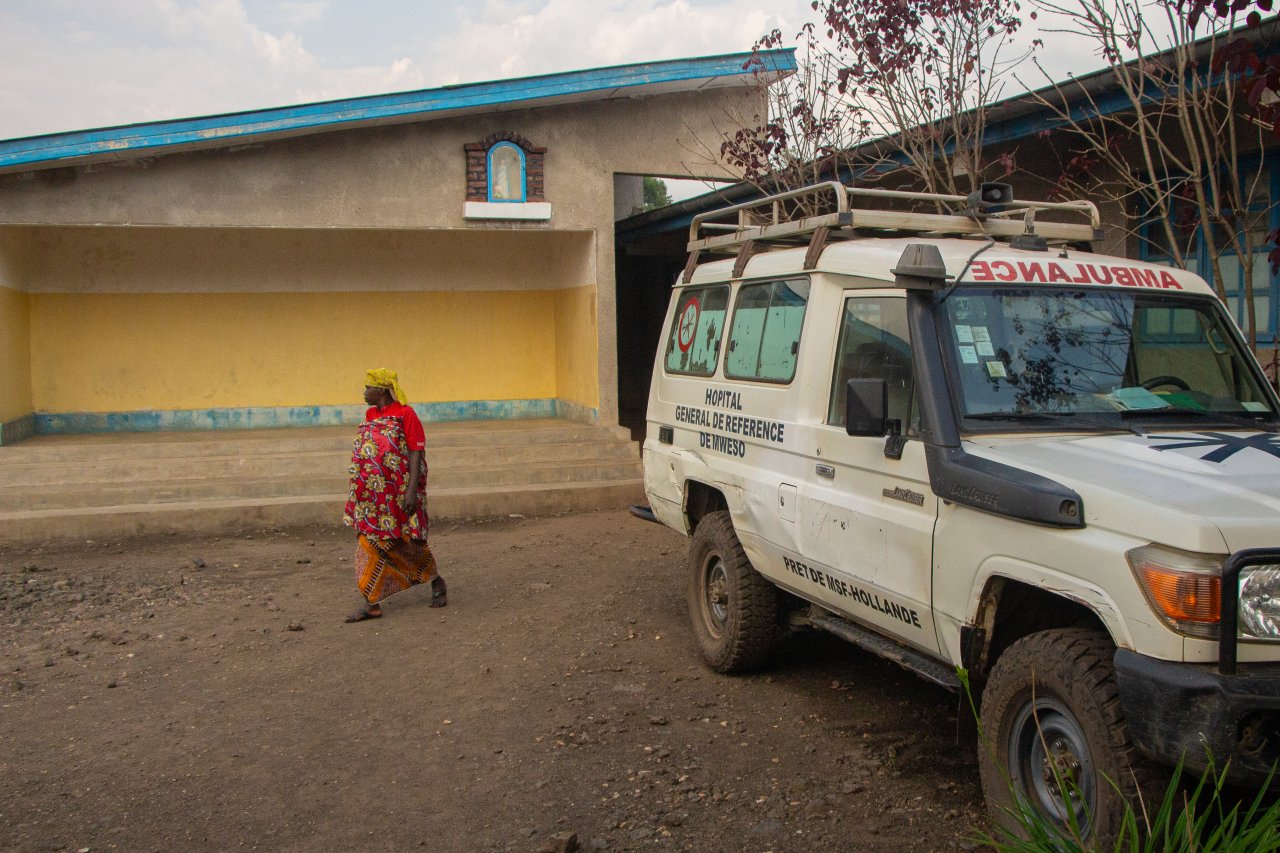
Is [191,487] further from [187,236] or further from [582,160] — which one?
[582,160]

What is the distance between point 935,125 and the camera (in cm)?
939

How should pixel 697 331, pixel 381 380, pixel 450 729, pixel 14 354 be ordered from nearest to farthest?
pixel 450 729 → pixel 697 331 → pixel 381 380 → pixel 14 354

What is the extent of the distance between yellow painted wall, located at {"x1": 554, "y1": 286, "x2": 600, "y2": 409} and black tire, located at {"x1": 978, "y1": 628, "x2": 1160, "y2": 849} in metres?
9.35

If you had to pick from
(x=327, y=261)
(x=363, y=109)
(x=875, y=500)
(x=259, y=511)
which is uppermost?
(x=363, y=109)

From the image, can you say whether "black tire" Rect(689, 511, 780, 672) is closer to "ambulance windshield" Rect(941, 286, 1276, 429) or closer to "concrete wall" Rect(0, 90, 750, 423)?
"ambulance windshield" Rect(941, 286, 1276, 429)

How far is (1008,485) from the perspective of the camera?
3650 mm

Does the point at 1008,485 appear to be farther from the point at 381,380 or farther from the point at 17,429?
the point at 17,429

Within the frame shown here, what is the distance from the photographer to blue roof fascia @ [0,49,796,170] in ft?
35.0

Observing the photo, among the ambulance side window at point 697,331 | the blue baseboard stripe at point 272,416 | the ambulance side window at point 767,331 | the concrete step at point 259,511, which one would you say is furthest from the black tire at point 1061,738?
the blue baseboard stripe at point 272,416

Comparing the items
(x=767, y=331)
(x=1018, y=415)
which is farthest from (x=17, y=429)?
(x=1018, y=415)

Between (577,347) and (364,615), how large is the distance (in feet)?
21.8

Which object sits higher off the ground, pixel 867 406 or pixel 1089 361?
pixel 1089 361

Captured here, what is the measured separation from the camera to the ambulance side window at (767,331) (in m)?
5.29

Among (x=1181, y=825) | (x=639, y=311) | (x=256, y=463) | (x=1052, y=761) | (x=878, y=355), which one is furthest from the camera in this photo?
(x=639, y=311)
